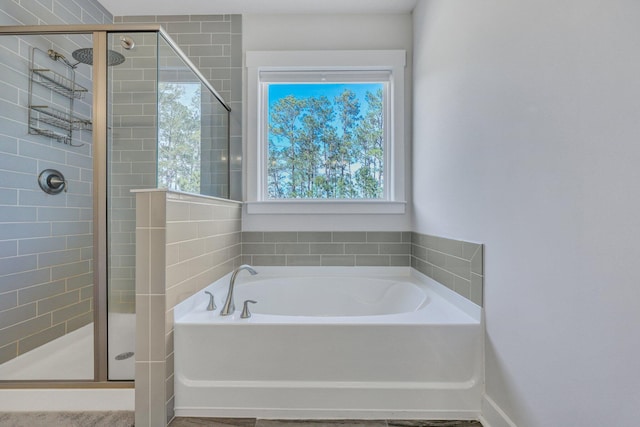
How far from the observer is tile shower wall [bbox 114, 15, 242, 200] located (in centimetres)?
250

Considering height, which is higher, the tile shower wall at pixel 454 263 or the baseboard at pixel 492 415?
the tile shower wall at pixel 454 263

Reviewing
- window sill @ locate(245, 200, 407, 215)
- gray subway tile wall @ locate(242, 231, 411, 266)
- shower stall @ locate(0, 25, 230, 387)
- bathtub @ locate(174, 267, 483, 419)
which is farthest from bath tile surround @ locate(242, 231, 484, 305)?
bathtub @ locate(174, 267, 483, 419)

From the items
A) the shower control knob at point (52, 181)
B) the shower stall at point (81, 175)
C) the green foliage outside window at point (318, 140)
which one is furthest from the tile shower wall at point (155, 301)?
the green foliage outside window at point (318, 140)

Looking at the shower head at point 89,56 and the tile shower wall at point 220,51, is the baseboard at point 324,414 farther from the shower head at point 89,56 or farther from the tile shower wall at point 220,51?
the shower head at point 89,56

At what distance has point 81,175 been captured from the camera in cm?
184

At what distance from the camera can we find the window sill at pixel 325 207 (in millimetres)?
2480

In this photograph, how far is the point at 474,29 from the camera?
147 cm

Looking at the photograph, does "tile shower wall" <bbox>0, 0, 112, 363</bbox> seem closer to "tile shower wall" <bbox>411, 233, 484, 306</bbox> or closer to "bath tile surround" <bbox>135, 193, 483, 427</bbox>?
"bath tile surround" <bbox>135, 193, 483, 427</bbox>

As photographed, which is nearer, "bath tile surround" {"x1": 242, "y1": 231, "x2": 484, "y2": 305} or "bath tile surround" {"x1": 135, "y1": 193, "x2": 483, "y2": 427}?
"bath tile surround" {"x1": 135, "y1": 193, "x2": 483, "y2": 427}

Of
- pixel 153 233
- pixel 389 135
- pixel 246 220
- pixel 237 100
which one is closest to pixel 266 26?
pixel 237 100

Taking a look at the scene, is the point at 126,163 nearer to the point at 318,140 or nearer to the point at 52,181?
the point at 52,181

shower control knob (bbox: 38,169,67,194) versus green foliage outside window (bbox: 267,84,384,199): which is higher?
green foliage outside window (bbox: 267,84,384,199)

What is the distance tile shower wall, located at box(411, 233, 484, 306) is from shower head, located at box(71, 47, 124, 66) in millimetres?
2092

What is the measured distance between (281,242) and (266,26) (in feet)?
5.79
